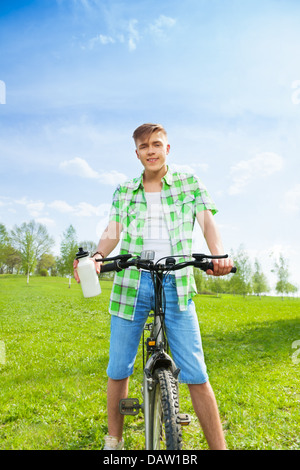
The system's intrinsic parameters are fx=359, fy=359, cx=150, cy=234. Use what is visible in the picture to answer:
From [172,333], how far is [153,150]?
1520 mm

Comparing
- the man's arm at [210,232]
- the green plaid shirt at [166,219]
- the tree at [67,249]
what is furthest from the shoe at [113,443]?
the tree at [67,249]

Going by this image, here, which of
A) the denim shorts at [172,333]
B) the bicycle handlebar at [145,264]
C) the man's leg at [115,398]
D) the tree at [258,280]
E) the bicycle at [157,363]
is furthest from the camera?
the tree at [258,280]

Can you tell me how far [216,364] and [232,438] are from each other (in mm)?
4324

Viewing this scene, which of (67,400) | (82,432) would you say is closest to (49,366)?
(67,400)

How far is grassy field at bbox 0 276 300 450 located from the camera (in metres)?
4.43

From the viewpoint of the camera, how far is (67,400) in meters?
5.75

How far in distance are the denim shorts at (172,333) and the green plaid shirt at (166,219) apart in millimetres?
63

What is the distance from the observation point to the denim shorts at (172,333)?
2.82 meters

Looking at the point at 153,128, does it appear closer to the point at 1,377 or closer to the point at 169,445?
the point at 169,445

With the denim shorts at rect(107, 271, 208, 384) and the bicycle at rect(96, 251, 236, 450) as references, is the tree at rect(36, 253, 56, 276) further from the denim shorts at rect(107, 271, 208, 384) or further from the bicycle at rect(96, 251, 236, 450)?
the bicycle at rect(96, 251, 236, 450)

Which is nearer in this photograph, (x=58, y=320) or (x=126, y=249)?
(x=126, y=249)

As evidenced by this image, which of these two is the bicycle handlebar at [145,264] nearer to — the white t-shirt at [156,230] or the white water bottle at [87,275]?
the white water bottle at [87,275]

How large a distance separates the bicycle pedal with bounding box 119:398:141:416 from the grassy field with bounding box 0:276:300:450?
1.28m

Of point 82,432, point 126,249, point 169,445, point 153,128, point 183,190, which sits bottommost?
point 82,432
